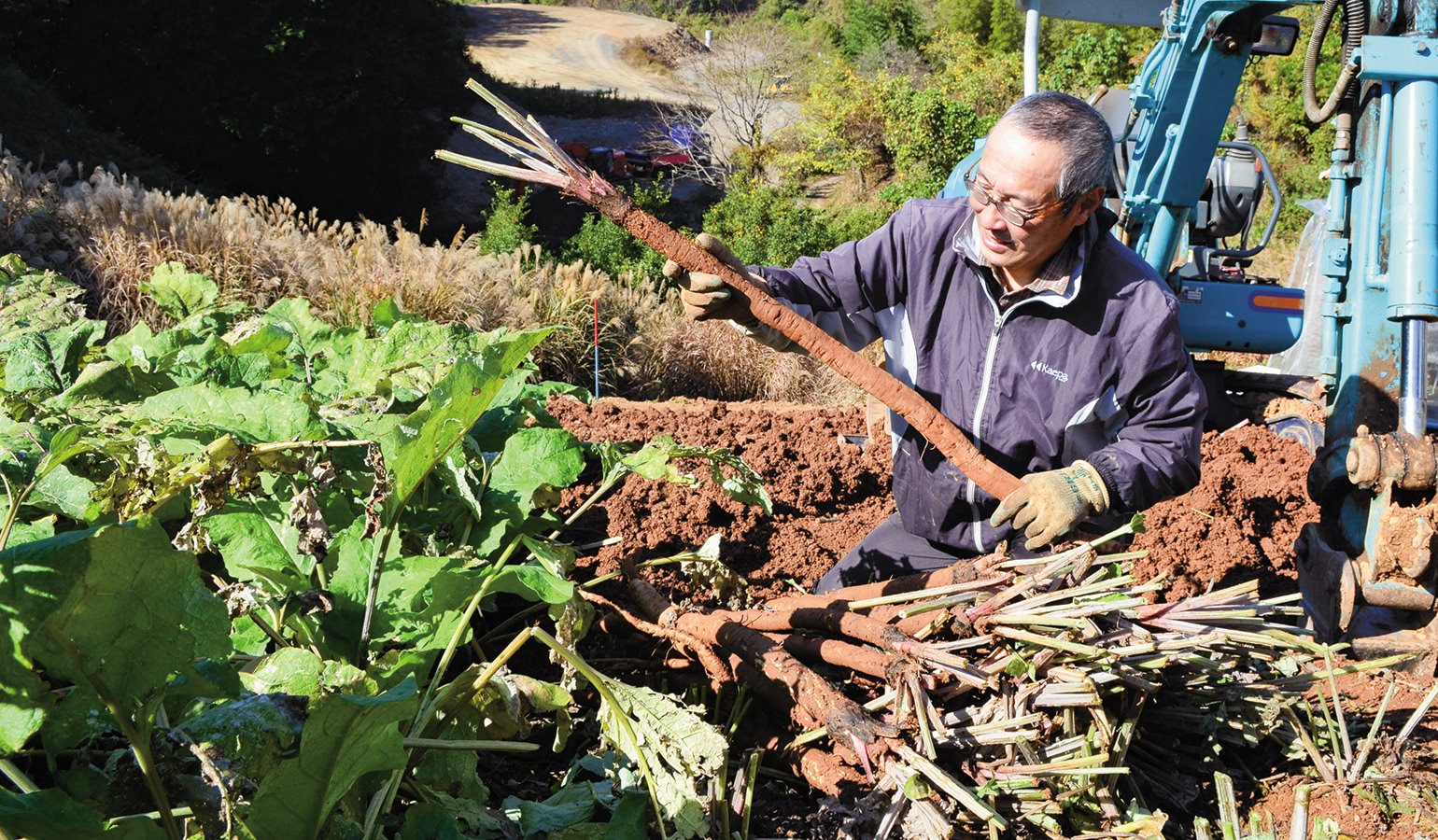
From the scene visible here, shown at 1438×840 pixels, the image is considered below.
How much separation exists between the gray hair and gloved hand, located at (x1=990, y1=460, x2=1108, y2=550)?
75 cm

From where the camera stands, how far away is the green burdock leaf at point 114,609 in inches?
47.1

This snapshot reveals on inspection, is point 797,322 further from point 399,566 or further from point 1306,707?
point 1306,707

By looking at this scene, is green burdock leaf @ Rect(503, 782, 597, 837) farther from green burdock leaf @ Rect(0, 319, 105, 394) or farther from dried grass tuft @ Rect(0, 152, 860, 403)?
dried grass tuft @ Rect(0, 152, 860, 403)

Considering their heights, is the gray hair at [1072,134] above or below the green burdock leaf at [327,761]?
above

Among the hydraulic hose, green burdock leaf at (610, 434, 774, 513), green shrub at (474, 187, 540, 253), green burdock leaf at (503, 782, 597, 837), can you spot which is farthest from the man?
green shrub at (474, 187, 540, 253)

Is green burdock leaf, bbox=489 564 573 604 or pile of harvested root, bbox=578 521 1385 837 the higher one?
green burdock leaf, bbox=489 564 573 604

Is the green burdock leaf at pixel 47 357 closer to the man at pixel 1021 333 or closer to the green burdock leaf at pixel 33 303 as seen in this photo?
the green burdock leaf at pixel 33 303

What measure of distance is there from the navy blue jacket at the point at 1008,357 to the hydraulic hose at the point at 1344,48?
1675 millimetres

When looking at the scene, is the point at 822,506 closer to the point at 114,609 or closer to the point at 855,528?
the point at 855,528

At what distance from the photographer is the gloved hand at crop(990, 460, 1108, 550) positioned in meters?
2.57

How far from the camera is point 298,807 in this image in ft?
4.26

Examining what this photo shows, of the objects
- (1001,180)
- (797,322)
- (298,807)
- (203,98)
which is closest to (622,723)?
(298,807)

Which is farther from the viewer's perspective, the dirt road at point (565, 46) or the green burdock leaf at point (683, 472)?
the dirt road at point (565, 46)

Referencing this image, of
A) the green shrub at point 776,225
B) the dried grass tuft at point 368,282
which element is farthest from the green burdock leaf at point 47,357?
the green shrub at point 776,225
